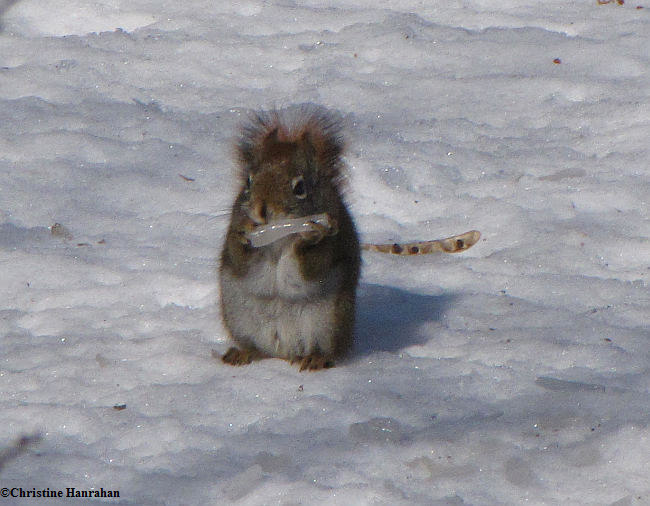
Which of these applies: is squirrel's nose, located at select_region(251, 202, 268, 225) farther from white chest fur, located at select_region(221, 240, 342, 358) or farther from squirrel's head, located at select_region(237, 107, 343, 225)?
white chest fur, located at select_region(221, 240, 342, 358)

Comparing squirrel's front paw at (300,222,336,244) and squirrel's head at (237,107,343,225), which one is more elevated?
squirrel's head at (237,107,343,225)

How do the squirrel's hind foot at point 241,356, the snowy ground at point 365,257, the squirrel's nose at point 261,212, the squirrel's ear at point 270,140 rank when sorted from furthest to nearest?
the squirrel's hind foot at point 241,356 → the squirrel's ear at point 270,140 → the squirrel's nose at point 261,212 → the snowy ground at point 365,257

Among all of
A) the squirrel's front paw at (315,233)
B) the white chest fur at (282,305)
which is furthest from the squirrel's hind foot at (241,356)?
the squirrel's front paw at (315,233)

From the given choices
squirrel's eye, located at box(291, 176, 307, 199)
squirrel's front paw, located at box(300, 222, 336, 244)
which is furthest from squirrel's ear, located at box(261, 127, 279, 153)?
squirrel's front paw, located at box(300, 222, 336, 244)

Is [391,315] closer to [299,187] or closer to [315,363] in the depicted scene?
[315,363]

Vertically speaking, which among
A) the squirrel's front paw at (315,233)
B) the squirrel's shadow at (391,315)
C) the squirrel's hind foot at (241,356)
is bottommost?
the squirrel's hind foot at (241,356)

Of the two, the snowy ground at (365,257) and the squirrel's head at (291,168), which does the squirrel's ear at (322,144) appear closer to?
the squirrel's head at (291,168)
